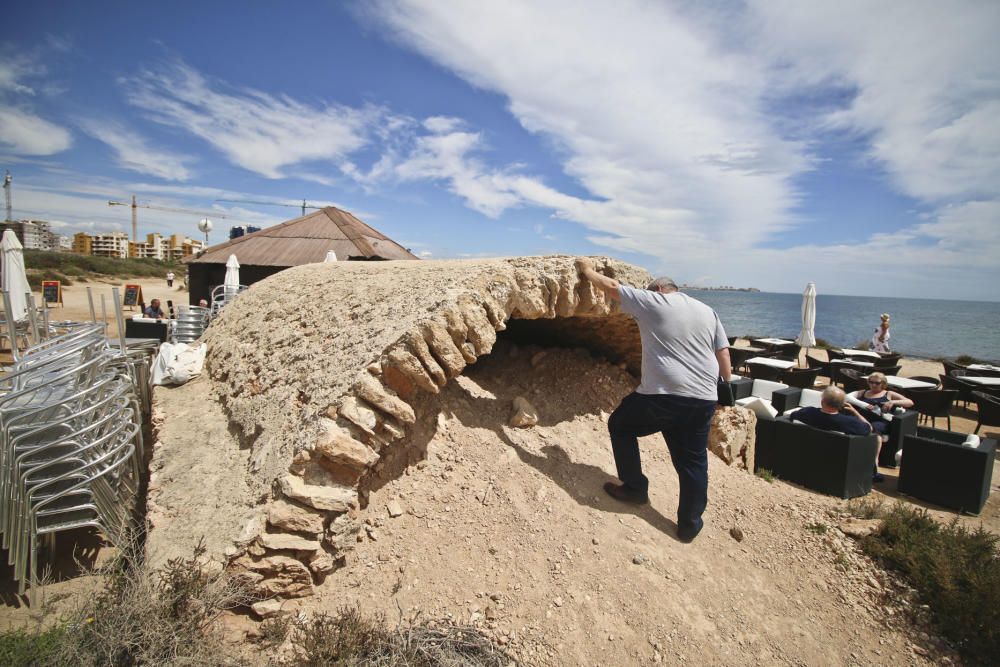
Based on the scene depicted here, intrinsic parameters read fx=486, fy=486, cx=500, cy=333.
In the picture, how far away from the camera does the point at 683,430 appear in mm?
3484

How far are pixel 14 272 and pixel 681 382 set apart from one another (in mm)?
11707

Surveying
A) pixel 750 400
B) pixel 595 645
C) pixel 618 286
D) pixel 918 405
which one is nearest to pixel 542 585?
pixel 595 645

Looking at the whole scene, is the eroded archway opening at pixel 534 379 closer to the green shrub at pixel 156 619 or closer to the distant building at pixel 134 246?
the green shrub at pixel 156 619

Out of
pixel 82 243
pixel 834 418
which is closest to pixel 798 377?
pixel 834 418

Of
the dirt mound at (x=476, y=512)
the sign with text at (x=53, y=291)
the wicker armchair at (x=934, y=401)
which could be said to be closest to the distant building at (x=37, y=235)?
the sign with text at (x=53, y=291)

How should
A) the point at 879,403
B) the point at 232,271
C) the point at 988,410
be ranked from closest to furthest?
the point at 879,403 → the point at 988,410 → the point at 232,271

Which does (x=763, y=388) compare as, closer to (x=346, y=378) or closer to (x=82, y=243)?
(x=346, y=378)

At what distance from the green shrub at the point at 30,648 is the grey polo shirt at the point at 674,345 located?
3.61 meters

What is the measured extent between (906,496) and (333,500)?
5951 mm

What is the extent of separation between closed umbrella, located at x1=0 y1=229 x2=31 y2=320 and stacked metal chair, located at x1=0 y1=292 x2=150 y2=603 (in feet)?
22.9

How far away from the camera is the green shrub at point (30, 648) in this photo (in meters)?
2.31

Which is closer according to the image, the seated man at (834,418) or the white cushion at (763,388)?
the seated man at (834,418)

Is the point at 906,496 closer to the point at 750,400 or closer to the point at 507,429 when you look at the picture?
the point at 750,400

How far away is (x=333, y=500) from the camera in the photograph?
9.81 ft
